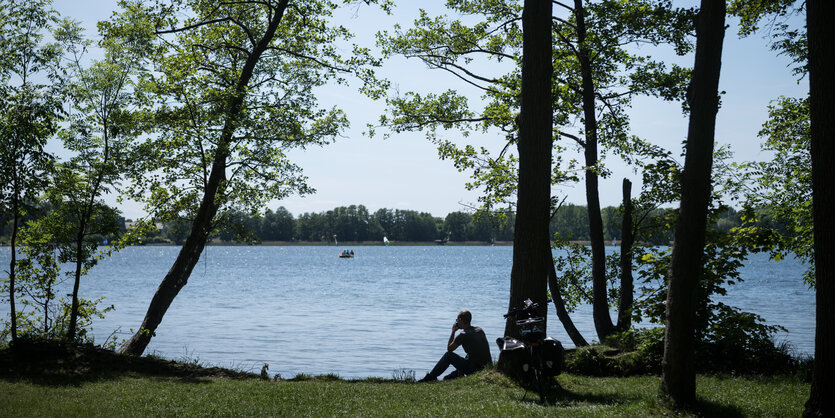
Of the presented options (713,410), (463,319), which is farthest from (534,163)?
(713,410)

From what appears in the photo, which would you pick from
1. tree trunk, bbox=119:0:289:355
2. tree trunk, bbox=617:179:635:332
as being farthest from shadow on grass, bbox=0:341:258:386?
tree trunk, bbox=617:179:635:332

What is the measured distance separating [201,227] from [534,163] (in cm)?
801

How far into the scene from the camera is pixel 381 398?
855 centimetres

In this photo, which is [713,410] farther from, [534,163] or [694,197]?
[534,163]

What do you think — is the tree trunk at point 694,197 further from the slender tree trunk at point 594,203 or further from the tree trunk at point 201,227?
the tree trunk at point 201,227

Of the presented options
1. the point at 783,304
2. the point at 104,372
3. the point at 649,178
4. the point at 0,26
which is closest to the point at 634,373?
the point at 649,178

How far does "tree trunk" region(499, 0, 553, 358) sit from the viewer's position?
9.84 meters

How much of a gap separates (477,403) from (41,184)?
8.31m

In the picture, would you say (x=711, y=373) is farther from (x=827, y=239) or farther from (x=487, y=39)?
(x=487, y=39)

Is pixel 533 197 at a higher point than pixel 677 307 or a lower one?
higher

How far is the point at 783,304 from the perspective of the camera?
35.8 metres

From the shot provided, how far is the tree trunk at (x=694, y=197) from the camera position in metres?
7.09

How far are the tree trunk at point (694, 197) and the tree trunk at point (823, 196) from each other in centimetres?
94

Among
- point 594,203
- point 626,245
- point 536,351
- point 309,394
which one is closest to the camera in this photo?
point 536,351
